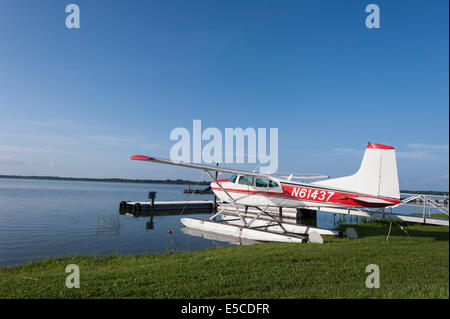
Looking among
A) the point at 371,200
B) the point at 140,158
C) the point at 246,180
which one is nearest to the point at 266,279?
the point at 371,200

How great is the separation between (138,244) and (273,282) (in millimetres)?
7983

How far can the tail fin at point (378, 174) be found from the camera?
8555 mm

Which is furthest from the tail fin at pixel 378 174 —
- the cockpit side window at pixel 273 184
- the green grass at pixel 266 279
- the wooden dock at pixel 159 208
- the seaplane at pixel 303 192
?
the wooden dock at pixel 159 208

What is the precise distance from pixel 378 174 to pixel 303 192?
9.12 ft

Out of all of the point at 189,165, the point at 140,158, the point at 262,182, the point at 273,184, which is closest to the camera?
the point at 140,158

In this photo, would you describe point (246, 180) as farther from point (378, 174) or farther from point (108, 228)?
point (108, 228)

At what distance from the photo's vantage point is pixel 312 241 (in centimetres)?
927

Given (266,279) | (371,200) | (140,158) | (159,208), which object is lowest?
(159,208)


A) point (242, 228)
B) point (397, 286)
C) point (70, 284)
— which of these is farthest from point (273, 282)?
point (242, 228)

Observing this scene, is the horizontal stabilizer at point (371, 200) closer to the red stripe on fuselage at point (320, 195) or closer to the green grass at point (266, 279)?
the red stripe on fuselage at point (320, 195)

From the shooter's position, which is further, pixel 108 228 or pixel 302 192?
pixel 108 228

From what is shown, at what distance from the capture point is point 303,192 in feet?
35.6
